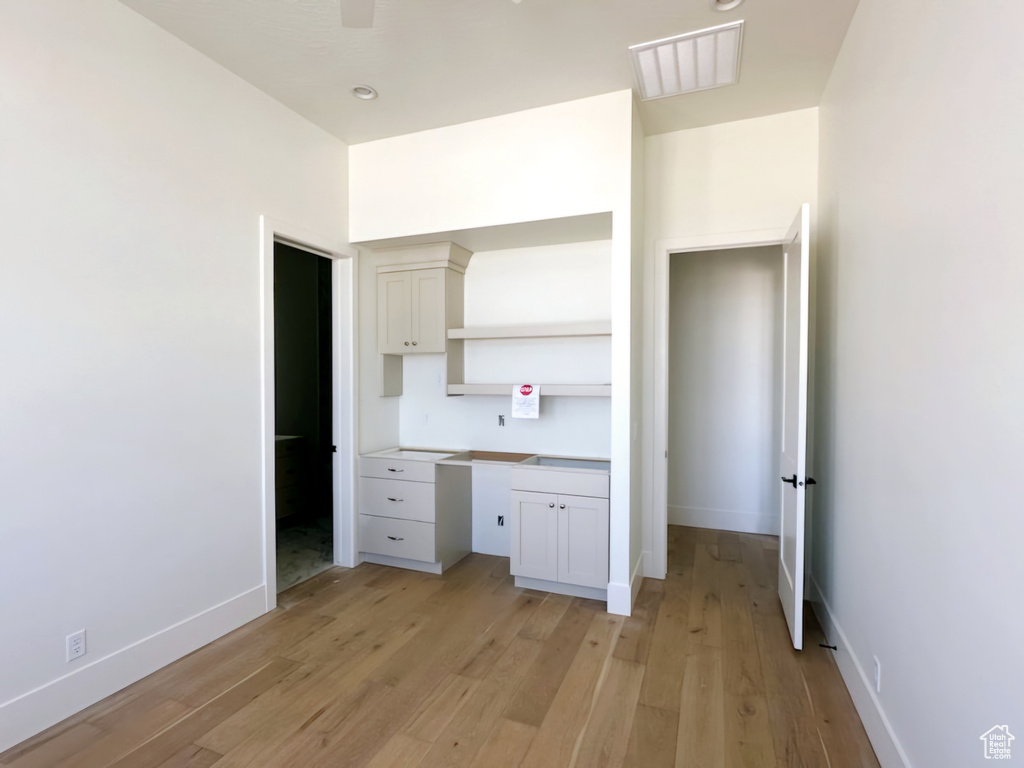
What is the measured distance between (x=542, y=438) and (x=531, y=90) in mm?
2306

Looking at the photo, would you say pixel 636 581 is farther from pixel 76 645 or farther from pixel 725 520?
pixel 76 645

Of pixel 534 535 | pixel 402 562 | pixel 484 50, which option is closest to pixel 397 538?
pixel 402 562

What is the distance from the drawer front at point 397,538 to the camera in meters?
Result: 3.62

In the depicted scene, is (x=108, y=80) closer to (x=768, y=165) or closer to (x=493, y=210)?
(x=493, y=210)

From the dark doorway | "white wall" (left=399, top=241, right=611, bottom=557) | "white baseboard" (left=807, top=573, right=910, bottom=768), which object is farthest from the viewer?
the dark doorway

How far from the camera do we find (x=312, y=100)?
308cm

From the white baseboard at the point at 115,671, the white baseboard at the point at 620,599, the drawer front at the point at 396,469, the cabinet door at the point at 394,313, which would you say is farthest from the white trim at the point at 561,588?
the cabinet door at the point at 394,313

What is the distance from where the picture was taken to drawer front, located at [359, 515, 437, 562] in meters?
3.62

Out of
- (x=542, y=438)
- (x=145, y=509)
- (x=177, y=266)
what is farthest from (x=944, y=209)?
(x=145, y=509)

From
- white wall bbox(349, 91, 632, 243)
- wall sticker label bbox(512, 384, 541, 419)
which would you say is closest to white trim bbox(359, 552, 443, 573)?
wall sticker label bbox(512, 384, 541, 419)

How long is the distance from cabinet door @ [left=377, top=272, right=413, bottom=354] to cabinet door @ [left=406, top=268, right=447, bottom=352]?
5 centimetres

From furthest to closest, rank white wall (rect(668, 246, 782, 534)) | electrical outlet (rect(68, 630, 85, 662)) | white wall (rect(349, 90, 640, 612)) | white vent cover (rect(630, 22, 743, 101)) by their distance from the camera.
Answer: white wall (rect(668, 246, 782, 534)), white wall (rect(349, 90, 640, 612)), white vent cover (rect(630, 22, 743, 101)), electrical outlet (rect(68, 630, 85, 662))

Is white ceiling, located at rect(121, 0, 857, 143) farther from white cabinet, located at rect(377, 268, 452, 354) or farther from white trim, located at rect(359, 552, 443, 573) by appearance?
white trim, located at rect(359, 552, 443, 573)

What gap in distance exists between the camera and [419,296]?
152 inches
